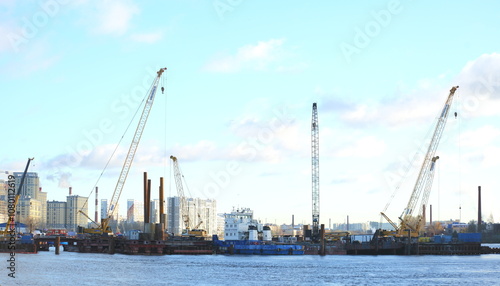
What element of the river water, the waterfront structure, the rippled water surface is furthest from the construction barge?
the rippled water surface

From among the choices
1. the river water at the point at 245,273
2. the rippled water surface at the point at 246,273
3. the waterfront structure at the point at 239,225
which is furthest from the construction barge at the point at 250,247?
the rippled water surface at the point at 246,273

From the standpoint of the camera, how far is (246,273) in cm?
10156

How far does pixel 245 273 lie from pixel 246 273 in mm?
136

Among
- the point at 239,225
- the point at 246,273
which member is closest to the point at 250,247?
the point at 239,225

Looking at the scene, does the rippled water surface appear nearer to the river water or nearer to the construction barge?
the river water

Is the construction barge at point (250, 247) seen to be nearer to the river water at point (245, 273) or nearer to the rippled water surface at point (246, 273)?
the river water at point (245, 273)

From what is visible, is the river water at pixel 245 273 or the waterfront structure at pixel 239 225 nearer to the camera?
the river water at pixel 245 273

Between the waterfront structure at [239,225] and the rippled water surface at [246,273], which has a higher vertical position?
the waterfront structure at [239,225]

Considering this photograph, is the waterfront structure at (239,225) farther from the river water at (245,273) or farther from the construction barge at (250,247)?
the river water at (245,273)

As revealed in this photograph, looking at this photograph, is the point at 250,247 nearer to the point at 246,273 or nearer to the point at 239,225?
the point at 239,225

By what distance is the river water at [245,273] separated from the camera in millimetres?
89688

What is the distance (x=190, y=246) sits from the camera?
153625 mm

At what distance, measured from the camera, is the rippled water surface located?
89.7 meters

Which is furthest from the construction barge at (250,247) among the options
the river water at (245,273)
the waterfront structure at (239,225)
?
the river water at (245,273)
